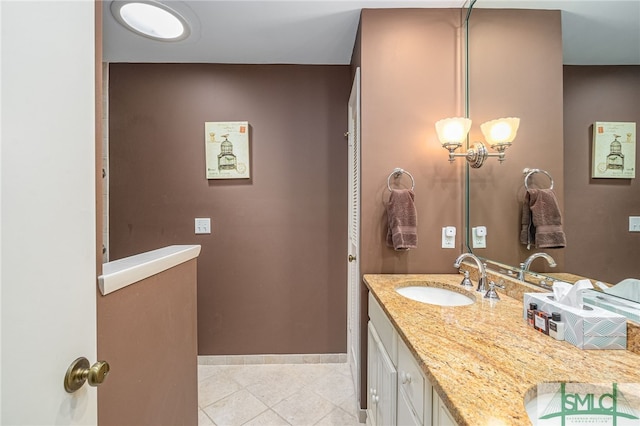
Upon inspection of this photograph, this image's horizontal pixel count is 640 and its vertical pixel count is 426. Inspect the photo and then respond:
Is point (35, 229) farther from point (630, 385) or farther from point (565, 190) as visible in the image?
point (565, 190)

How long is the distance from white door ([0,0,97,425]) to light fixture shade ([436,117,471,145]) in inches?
58.2

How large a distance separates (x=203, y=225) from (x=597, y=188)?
2.30 meters

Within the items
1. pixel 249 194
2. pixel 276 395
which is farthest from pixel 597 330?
pixel 249 194

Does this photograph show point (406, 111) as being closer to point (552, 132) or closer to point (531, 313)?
point (552, 132)

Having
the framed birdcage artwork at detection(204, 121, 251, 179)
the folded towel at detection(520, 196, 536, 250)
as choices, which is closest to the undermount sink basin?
the folded towel at detection(520, 196, 536, 250)

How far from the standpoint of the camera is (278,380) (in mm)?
1948

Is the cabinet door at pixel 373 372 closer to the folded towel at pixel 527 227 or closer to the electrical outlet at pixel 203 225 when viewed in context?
the folded towel at pixel 527 227

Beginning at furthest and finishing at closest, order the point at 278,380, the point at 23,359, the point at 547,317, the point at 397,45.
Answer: the point at 278,380 < the point at 397,45 < the point at 547,317 < the point at 23,359

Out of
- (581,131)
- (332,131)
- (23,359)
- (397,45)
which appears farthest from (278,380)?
(397,45)

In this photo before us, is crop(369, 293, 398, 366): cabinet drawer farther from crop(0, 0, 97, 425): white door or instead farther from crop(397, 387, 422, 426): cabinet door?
crop(0, 0, 97, 425): white door

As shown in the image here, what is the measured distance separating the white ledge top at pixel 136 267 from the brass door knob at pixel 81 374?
196mm

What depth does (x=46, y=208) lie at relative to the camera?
476 millimetres

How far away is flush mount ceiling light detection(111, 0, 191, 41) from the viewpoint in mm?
1493

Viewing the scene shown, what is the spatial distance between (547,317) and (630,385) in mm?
250
